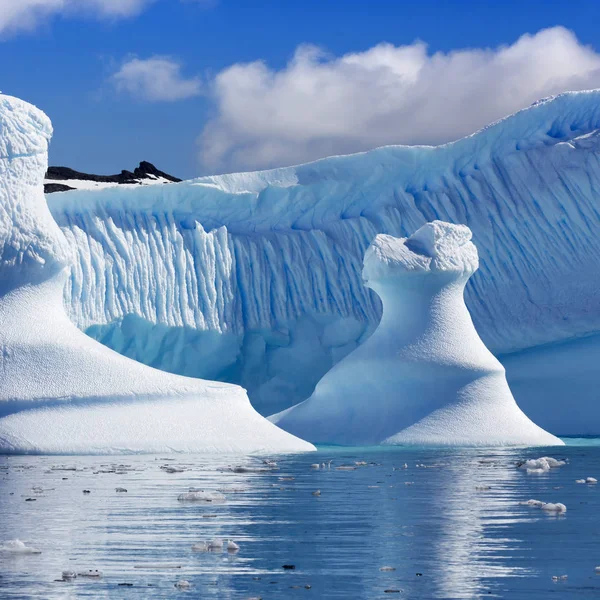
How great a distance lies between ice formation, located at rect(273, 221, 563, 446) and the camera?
2139cm

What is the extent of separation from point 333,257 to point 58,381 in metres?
12.9

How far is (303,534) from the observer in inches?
285

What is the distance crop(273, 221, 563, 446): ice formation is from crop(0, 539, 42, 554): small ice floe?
596 inches

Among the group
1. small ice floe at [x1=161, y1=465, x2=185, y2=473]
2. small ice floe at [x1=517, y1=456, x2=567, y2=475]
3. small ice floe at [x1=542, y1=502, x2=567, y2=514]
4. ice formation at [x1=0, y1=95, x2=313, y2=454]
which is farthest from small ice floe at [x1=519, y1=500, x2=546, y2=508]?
ice formation at [x1=0, y1=95, x2=313, y2=454]

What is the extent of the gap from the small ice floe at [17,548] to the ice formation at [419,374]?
15148 mm

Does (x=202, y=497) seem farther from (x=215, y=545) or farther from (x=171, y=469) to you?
(x=171, y=469)

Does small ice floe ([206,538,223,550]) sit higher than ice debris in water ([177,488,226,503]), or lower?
lower

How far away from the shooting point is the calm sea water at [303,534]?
543 centimetres

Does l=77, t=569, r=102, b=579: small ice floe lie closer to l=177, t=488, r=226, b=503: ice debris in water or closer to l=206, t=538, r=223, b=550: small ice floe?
l=206, t=538, r=223, b=550: small ice floe

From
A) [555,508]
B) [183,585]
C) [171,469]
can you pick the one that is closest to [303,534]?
[183,585]

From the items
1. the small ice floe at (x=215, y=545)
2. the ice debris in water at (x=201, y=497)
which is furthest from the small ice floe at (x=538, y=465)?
the small ice floe at (x=215, y=545)

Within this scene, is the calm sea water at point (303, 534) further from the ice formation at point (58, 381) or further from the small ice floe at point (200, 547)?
the ice formation at point (58, 381)

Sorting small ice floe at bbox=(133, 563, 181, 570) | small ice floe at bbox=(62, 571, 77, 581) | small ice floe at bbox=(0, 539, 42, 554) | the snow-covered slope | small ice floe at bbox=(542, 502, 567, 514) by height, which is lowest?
small ice floe at bbox=(62, 571, 77, 581)

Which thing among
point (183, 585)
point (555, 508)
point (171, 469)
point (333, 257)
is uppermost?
point (333, 257)
